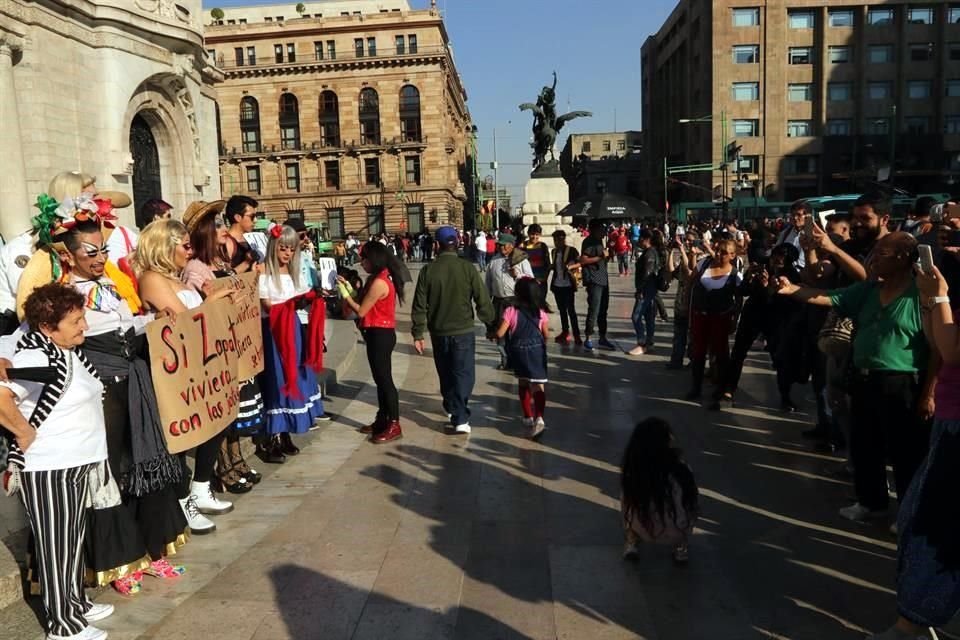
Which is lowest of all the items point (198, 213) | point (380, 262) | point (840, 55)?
point (380, 262)

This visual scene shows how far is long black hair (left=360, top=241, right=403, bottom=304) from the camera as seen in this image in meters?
6.62

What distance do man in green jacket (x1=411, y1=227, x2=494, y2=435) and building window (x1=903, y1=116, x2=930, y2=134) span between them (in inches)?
2606

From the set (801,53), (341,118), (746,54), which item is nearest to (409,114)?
(341,118)

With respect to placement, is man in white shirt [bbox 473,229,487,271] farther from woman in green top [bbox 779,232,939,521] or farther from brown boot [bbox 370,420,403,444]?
woman in green top [bbox 779,232,939,521]

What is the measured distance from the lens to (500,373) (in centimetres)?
987

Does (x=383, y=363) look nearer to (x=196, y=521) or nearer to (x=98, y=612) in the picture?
(x=196, y=521)

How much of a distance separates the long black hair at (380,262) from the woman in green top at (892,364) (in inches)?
151

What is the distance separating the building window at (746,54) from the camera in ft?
196

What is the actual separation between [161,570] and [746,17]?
2591 inches

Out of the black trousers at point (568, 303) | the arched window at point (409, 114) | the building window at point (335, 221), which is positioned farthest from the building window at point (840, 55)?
the black trousers at point (568, 303)

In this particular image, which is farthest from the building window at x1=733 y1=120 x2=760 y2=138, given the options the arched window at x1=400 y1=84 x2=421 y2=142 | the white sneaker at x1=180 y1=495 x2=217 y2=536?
the white sneaker at x1=180 y1=495 x2=217 y2=536

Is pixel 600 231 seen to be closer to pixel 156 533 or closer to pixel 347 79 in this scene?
pixel 156 533

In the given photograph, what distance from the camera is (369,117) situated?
66312mm

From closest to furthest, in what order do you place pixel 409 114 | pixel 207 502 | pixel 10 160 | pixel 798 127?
pixel 207 502 → pixel 10 160 → pixel 798 127 → pixel 409 114
